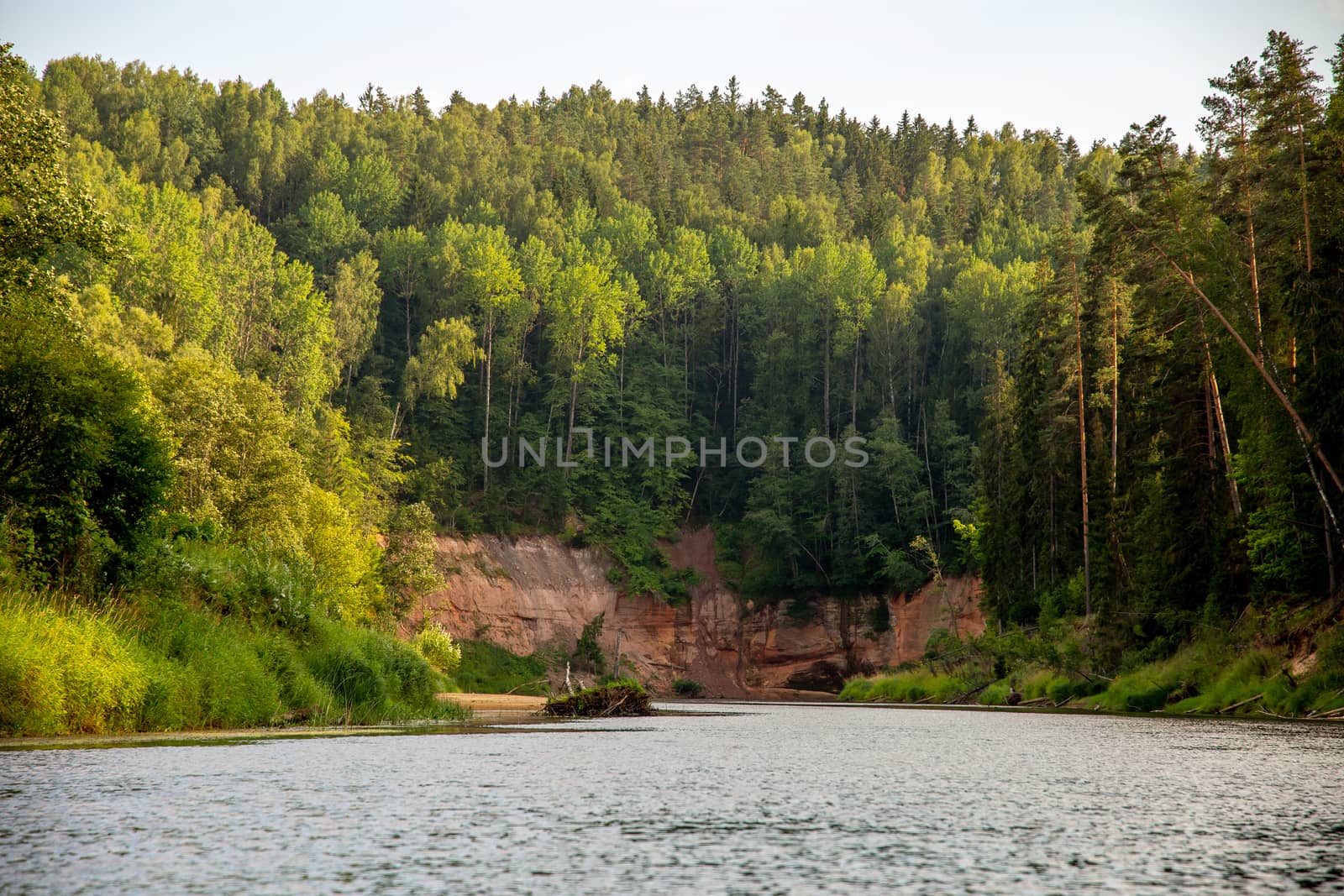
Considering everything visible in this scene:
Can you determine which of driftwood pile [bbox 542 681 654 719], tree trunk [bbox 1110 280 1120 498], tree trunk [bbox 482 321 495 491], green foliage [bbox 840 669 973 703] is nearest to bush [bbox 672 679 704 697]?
green foliage [bbox 840 669 973 703]

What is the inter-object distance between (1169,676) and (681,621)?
56.1m

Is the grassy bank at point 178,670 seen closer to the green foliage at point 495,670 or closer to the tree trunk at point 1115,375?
the tree trunk at point 1115,375

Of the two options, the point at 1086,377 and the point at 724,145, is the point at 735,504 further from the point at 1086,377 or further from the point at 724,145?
the point at 724,145

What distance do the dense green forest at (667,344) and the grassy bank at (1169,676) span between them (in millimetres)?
1690

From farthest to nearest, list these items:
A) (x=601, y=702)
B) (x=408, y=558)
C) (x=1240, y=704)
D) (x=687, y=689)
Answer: (x=687, y=689) < (x=408, y=558) < (x=601, y=702) < (x=1240, y=704)

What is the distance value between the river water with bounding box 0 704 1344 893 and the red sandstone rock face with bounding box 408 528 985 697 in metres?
65.3

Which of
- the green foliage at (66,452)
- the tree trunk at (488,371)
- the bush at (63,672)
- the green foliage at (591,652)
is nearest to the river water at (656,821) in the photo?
the bush at (63,672)

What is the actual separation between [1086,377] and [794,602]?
40885 millimetres

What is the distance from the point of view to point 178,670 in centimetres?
1692

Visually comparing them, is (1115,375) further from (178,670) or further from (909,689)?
(178,670)

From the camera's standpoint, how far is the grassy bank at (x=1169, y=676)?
2561 cm

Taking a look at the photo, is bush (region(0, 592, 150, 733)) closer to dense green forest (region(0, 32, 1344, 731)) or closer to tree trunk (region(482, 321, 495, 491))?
dense green forest (region(0, 32, 1344, 731))

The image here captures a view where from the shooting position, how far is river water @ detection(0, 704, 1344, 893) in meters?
5.09

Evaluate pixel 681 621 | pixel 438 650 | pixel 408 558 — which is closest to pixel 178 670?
pixel 438 650
